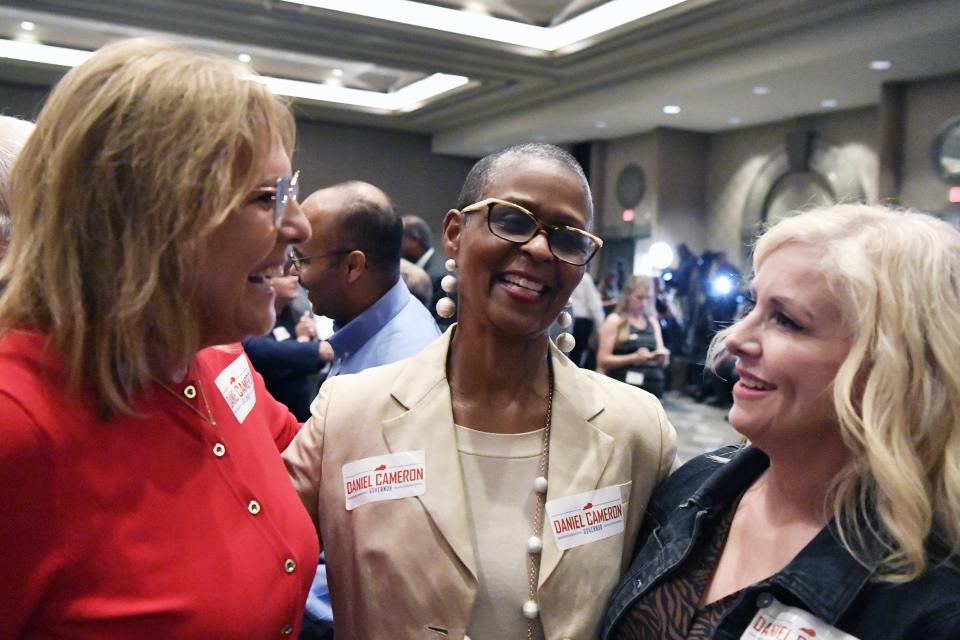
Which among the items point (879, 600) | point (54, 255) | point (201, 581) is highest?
point (54, 255)

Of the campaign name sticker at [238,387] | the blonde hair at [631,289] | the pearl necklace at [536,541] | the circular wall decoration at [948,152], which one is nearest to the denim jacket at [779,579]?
the pearl necklace at [536,541]

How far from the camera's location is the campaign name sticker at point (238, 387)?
132 centimetres

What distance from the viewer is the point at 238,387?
1376 millimetres

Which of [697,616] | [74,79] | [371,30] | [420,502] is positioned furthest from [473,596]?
[371,30]

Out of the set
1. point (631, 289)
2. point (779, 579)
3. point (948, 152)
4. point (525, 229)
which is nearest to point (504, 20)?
point (631, 289)

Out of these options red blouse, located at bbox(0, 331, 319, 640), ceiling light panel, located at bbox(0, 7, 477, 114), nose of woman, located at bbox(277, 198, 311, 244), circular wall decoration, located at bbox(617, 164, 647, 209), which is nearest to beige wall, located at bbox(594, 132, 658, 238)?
circular wall decoration, located at bbox(617, 164, 647, 209)

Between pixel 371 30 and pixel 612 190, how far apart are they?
18.7 feet

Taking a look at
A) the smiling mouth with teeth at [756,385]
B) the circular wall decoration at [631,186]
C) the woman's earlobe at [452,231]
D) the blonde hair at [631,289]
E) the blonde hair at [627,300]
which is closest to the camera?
the smiling mouth with teeth at [756,385]

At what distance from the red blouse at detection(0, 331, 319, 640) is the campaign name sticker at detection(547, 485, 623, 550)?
0.48 meters

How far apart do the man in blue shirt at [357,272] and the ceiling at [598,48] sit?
15.5 feet

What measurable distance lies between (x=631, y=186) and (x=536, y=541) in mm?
11827

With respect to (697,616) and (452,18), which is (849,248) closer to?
(697,616)

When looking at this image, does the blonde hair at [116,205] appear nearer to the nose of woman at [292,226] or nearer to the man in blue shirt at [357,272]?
the nose of woman at [292,226]

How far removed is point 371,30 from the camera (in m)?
8.73
